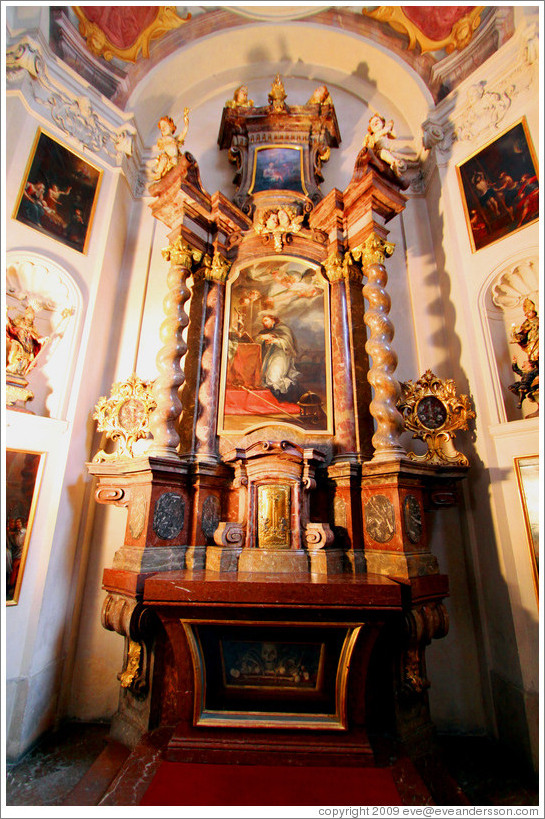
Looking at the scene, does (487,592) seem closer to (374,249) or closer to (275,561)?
(275,561)

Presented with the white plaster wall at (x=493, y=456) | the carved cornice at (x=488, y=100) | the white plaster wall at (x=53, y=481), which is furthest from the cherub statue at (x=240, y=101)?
the white plaster wall at (x=493, y=456)

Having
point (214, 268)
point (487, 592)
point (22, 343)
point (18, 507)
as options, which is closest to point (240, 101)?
point (214, 268)

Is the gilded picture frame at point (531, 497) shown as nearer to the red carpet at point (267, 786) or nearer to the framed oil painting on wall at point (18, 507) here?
the red carpet at point (267, 786)

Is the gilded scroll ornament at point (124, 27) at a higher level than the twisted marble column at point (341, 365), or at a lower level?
higher

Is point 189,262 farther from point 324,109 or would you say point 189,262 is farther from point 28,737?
point 28,737

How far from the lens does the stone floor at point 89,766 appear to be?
3.00 metres

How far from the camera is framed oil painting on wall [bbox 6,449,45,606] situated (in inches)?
146

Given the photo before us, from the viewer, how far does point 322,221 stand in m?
5.16

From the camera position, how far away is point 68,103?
199 inches

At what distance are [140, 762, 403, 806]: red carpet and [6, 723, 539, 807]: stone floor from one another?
92 centimetres

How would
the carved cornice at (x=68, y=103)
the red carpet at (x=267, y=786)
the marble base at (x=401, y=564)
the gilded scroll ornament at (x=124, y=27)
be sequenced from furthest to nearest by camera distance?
the gilded scroll ornament at (x=124, y=27), the carved cornice at (x=68, y=103), the marble base at (x=401, y=564), the red carpet at (x=267, y=786)

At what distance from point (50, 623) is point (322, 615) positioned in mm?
2889

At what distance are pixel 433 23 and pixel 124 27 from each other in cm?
467

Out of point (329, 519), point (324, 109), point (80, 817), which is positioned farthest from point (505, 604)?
point (324, 109)
